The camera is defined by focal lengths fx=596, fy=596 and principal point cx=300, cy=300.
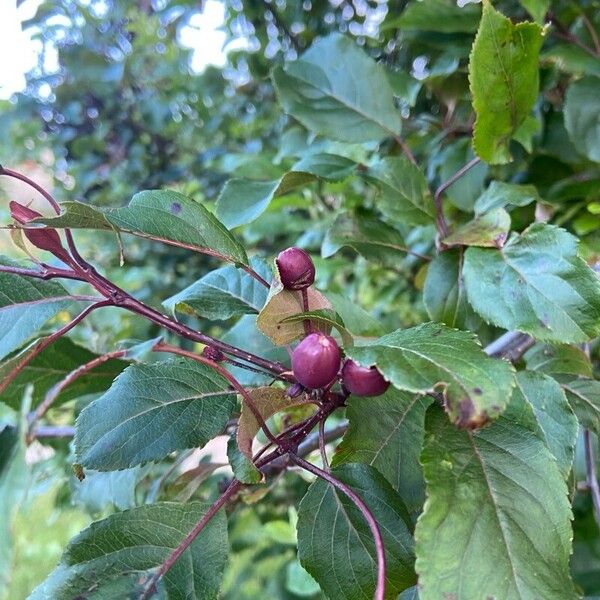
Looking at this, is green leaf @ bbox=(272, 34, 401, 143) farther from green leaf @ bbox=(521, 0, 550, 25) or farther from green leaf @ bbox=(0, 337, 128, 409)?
green leaf @ bbox=(0, 337, 128, 409)

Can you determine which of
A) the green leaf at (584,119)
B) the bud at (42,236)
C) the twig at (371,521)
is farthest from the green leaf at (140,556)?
the green leaf at (584,119)

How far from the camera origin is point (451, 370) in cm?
36

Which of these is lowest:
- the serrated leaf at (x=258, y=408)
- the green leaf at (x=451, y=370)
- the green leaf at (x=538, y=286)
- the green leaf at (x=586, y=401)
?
the green leaf at (x=586, y=401)

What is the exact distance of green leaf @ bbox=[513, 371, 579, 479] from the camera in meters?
0.48

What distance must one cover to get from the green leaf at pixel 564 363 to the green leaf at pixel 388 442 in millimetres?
208

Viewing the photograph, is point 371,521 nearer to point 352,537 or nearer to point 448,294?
point 352,537

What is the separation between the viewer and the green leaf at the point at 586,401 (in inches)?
21.9

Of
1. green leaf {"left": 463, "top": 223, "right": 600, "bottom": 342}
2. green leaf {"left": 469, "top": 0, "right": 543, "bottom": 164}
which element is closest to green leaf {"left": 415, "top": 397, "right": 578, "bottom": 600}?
green leaf {"left": 463, "top": 223, "right": 600, "bottom": 342}

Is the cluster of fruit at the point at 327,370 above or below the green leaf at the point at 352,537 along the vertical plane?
above

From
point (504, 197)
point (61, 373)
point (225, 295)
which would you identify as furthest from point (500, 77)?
point (61, 373)

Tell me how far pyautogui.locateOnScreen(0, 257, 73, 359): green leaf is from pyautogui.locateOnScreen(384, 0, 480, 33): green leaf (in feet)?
2.20

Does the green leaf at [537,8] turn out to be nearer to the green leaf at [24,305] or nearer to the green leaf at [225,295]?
the green leaf at [225,295]

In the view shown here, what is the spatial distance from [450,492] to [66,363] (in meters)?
0.46

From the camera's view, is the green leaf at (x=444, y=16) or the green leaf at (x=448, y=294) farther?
the green leaf at (x=444, y=16)
